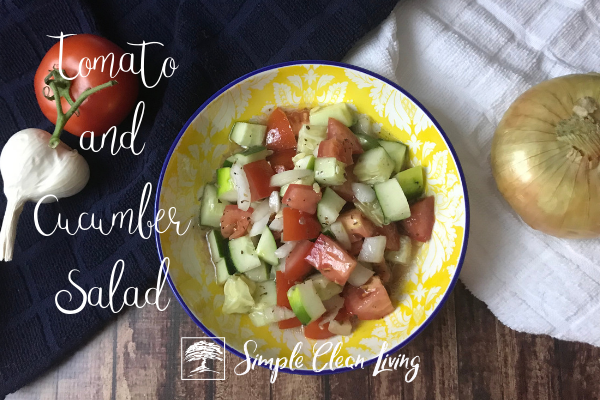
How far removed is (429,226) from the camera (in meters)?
1.37

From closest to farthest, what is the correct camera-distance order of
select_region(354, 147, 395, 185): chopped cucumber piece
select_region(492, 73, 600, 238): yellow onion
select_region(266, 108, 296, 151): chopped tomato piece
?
select_region(492, 73, 600, 238): yellow onion → select_region(354, 147, 395, 185): chopped cucumber piece → select_region(266, 108, 296, 151): chopped tomato piece

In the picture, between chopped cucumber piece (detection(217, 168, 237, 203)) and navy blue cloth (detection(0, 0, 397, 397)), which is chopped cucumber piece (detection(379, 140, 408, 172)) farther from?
chopped cucumber piece (detection(217, 168, 237, 203))

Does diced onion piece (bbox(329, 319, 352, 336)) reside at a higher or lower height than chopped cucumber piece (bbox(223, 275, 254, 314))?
lower

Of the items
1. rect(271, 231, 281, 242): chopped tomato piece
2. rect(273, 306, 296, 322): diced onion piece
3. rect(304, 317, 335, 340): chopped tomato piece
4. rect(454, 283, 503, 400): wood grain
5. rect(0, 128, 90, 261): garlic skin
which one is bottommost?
rect(454, 283, 503, 400): wood grain

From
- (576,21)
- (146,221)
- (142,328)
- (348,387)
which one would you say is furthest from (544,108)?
(142,328)

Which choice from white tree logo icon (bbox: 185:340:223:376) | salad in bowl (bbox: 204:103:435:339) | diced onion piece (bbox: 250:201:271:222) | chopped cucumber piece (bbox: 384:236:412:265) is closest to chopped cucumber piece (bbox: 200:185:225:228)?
salad in bowl (bbox: 204:103:435:339)

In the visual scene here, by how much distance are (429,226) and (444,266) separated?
126mm

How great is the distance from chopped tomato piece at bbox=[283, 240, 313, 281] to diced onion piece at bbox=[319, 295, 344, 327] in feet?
0.38

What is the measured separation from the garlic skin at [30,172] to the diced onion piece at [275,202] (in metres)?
0.66

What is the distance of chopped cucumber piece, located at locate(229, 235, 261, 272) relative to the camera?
1.37 m

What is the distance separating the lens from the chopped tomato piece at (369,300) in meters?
1.33

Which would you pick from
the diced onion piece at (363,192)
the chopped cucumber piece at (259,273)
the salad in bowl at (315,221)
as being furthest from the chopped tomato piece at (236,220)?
the diced onion piece at (363,192)

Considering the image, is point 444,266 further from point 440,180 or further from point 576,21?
point 576,21

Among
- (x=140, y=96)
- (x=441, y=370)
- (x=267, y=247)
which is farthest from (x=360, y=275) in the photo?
(x=140, y=96)
